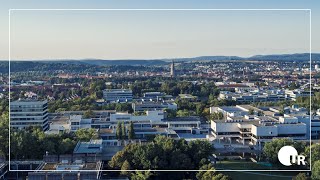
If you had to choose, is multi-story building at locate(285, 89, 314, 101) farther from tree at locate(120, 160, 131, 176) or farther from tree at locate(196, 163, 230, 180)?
tree at locate(120, 160, 131, 176)

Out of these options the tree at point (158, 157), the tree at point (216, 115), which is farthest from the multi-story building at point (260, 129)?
the tree at point (158, 157)

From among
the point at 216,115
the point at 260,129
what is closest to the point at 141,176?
the point at 260,129

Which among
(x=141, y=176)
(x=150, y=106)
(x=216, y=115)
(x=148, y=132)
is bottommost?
(x=141, y=176)

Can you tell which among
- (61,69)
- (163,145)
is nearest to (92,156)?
(163,145)

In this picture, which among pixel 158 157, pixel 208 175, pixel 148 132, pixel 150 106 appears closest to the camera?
pixel 208 175

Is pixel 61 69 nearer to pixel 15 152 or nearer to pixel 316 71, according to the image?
pixel 316 71

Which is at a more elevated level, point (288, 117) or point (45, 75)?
point (45, 75)

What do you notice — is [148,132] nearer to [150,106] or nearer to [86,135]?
[86,135]

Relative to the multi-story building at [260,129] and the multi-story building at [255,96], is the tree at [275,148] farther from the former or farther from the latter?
the multi-story building at [255,96]
